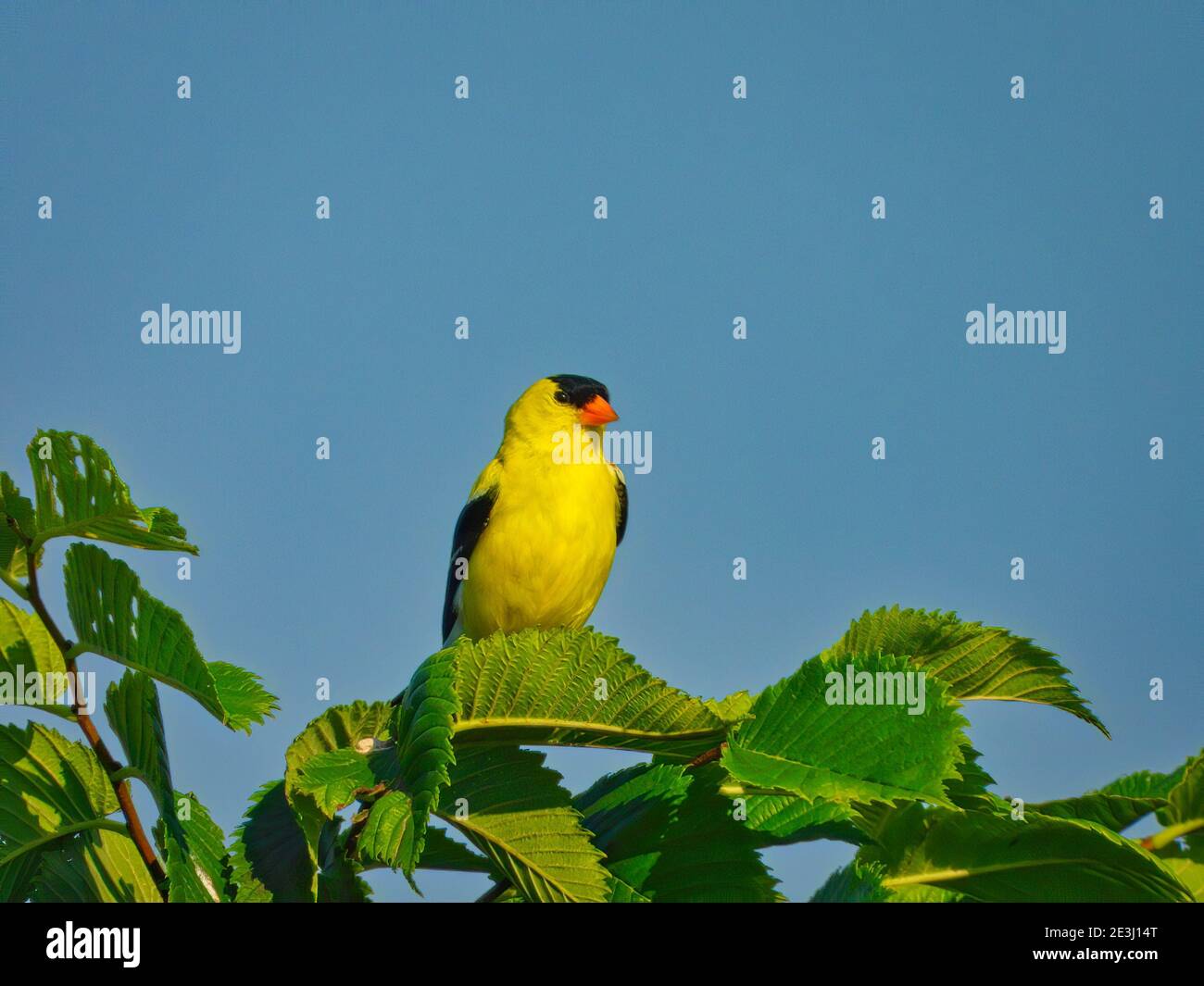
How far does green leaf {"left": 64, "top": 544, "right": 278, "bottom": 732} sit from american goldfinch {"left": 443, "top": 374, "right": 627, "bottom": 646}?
322 cm

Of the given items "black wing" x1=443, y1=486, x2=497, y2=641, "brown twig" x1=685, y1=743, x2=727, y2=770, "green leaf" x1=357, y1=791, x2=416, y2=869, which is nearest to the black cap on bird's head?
"black wing" x1=443, y1=486, x2=497, y2=641

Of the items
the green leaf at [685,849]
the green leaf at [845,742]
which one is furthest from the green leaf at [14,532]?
the green leaf at [845,742]

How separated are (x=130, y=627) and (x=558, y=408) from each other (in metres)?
4.05

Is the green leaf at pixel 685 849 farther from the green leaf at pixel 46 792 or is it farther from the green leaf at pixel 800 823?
the green leaf at pixel 46 792

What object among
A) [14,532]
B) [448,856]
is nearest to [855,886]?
[448,856]

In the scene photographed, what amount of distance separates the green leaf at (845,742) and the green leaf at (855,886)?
168mm

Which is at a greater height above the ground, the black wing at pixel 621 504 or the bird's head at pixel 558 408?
the bird's head at pixel 558 408

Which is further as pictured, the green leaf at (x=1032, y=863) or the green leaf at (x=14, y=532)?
the green leaf at (x=14, y=532)

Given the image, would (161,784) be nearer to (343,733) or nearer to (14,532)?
(343,733)

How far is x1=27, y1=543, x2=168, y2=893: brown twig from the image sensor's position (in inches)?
69.6

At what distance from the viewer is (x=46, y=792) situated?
6.24 feet

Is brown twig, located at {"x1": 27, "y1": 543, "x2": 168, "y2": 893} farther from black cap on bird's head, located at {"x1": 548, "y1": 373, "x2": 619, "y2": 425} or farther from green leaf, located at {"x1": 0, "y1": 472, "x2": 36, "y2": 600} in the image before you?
black cap on bird's head, located at {"x1": 548, "y1": 373, "x2": 619, "y2": 425}

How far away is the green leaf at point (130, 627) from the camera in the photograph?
1.71m
